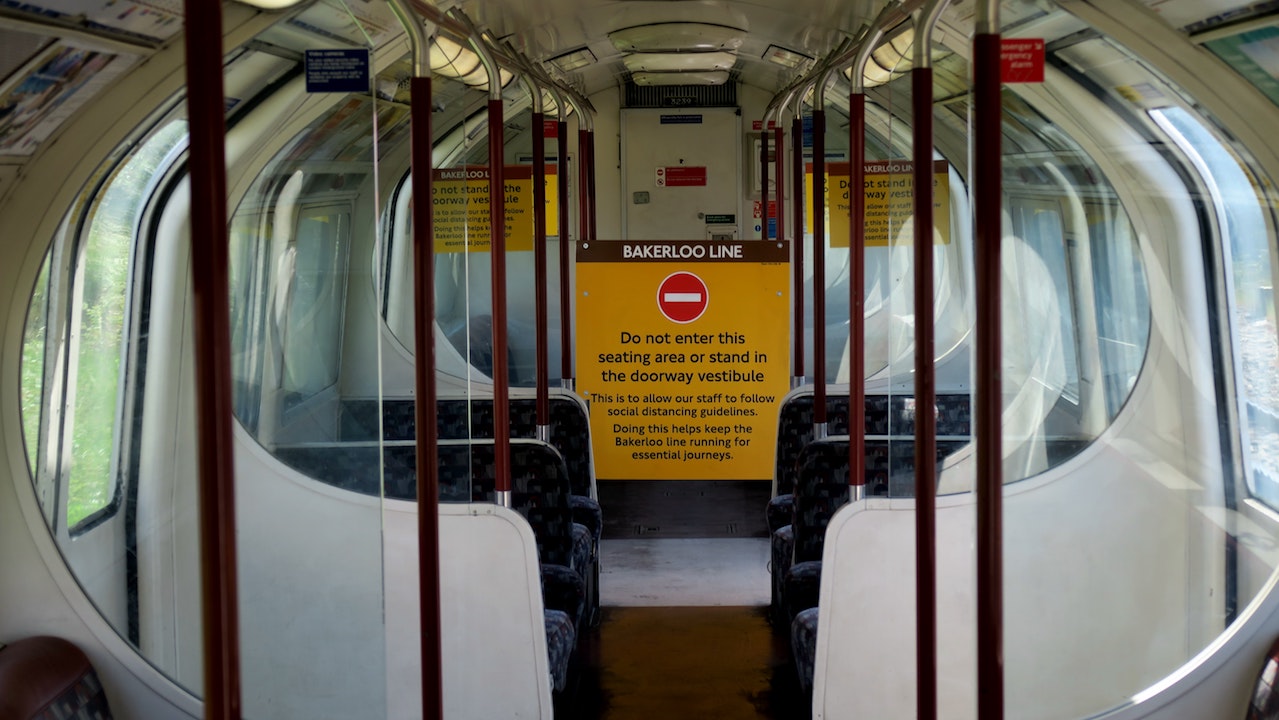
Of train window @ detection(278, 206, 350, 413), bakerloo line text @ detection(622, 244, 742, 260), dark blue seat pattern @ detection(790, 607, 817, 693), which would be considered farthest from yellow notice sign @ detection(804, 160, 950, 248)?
dark blue seat pattern @ detection(790, 607, 817, 693)

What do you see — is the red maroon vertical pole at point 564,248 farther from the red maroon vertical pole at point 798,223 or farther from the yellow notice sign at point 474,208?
the red maroon vertical pole at point 798,223

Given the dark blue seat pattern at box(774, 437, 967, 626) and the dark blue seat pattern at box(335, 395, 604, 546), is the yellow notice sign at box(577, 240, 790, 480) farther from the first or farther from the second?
the dark blue seat pattern at box(774, 437, 967, 626)

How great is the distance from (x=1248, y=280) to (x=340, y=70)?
186 centimetres

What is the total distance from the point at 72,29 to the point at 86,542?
1.01 metres

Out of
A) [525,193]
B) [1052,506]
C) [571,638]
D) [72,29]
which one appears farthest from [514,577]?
[525,193]

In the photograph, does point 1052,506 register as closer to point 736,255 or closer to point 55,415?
point 55,415

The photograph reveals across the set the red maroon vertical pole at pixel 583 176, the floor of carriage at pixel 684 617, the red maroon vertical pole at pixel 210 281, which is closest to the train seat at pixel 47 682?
the red maroon vertical pole at pixel 210 281

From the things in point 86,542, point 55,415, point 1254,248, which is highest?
point 1254,248

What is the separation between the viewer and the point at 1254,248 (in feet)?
7.92

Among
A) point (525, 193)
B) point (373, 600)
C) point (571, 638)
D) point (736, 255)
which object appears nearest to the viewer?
point (373, 600)

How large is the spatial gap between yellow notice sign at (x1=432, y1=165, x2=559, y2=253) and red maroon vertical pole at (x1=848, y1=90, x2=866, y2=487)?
107cm

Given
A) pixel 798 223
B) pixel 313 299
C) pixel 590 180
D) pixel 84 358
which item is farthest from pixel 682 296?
pixel 313 299

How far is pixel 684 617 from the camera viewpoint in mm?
4871

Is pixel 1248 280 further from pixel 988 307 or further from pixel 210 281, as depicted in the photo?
pixel 210 281
